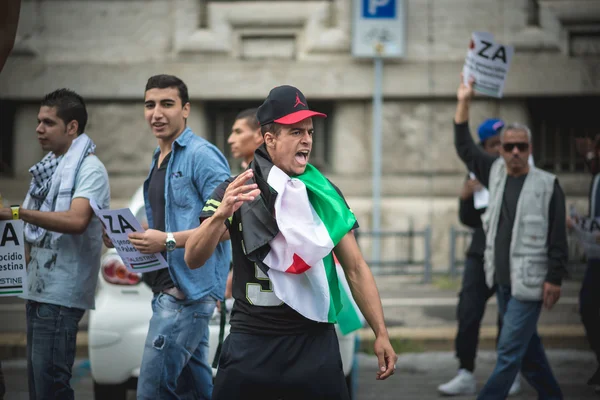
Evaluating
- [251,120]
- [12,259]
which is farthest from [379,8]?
[12,259]

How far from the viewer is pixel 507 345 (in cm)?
551

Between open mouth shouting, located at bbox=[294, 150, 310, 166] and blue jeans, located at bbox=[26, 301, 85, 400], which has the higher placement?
open mouth shouting, located at bbox=[294, 150, 310, 166]

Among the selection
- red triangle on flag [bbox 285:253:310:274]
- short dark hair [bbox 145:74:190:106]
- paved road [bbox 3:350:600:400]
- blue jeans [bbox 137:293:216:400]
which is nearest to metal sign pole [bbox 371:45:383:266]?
paved road [bbox 3:350:600:400]

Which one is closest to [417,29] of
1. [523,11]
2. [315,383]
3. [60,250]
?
[523,11]

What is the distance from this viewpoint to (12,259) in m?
4.17

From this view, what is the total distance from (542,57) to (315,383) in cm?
1117

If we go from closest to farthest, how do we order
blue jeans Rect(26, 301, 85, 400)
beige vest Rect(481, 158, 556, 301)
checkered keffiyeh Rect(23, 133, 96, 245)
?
1. blue jeans Rect(26, 301, 85, 400)
2. checkered keffiyeh Rect(23, 133, 96, 245)
3. beige vest Rect(481, 158, 556, 301)

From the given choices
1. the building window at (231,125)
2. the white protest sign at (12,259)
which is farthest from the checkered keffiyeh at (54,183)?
the building window at (231,125)

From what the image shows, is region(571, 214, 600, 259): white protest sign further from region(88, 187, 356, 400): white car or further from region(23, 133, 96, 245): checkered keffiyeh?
region(23, 133, 96, 245): checkered keffiyeh

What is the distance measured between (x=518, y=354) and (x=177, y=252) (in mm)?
2466

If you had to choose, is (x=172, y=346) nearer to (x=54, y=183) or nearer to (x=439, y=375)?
(x=54, y=183)

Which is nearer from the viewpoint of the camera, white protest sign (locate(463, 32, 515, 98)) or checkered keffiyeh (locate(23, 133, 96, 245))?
checkered keffiyeh (locate(23, 133, 96, 245))

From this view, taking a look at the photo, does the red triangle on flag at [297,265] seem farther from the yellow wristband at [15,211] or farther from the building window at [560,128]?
the building window at [560,128]

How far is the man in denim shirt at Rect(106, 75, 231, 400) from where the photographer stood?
4.23 metres
